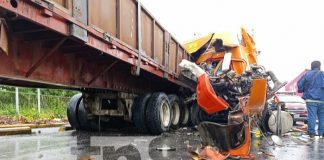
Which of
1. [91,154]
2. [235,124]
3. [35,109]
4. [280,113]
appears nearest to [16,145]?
[91,154]

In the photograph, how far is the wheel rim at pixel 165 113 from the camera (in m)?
8.14

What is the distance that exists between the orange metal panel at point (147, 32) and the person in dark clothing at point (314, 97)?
3895mm

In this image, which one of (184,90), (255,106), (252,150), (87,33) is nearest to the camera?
(87,33)

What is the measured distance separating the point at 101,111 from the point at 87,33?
3.76m

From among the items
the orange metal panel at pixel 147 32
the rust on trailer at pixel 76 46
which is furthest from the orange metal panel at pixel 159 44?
the orange metal panel at pixel 147 32

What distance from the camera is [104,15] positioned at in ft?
16.9

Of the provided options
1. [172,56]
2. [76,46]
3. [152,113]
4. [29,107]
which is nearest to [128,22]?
[76,46]

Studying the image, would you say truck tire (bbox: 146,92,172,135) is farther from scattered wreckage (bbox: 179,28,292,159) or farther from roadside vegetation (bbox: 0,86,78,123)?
roadside vegetation (bbox: 0,86,78,123)

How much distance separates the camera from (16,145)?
21.1ft

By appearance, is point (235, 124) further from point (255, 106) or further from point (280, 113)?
point (280, 113)

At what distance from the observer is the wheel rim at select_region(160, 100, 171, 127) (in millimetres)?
8136

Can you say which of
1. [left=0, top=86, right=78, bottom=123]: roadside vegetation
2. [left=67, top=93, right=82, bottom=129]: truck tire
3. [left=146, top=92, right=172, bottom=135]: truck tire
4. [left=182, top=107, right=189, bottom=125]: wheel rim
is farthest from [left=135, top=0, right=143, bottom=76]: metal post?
[left=0, top=86, right=78, bottom=123]: roadside vegetation

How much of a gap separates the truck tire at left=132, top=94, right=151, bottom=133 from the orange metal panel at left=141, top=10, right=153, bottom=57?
1.23m

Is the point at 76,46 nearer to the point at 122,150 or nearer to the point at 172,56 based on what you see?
the point at 122,150
